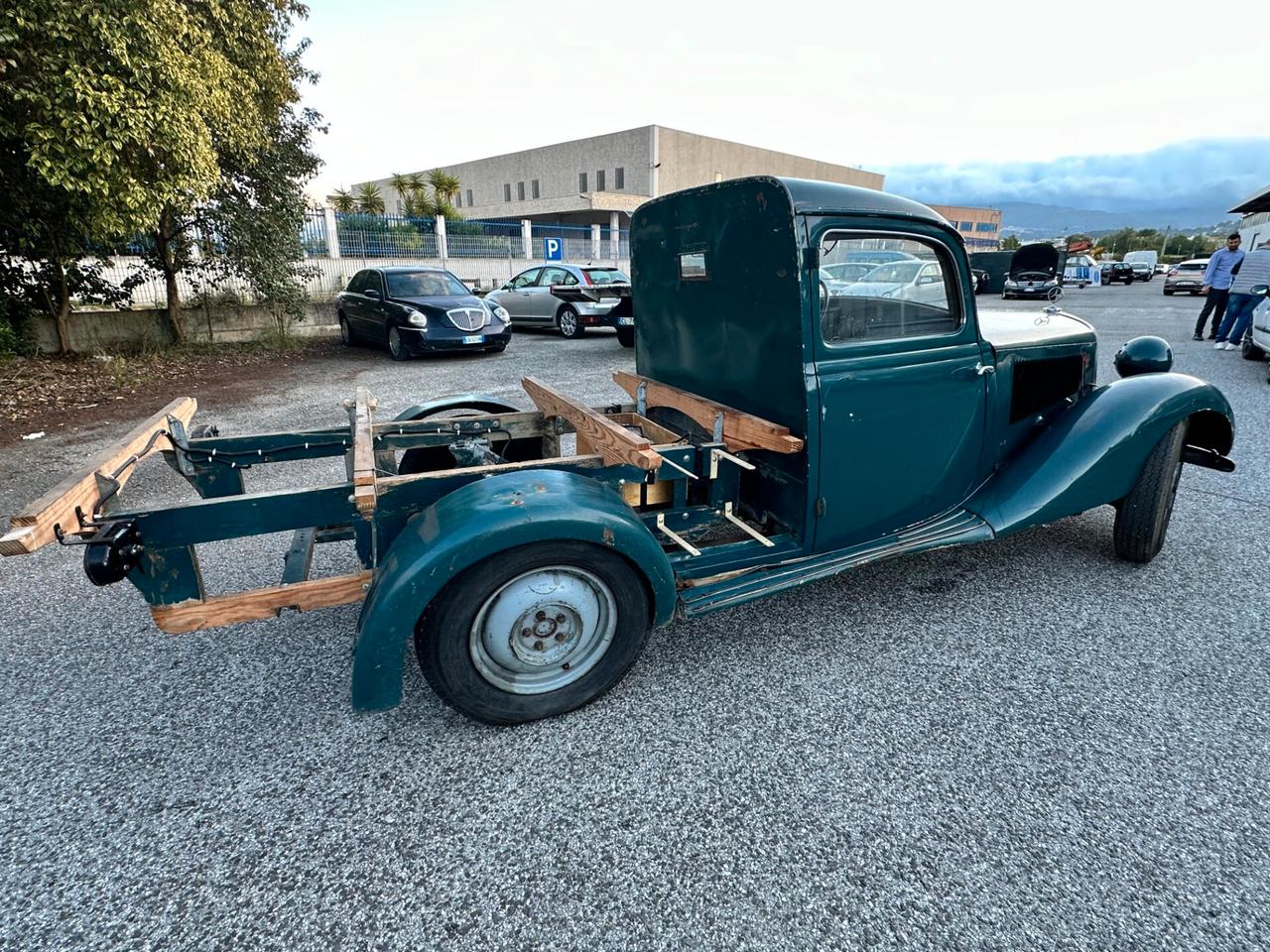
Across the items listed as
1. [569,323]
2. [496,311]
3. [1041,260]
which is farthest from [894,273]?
[569,323]

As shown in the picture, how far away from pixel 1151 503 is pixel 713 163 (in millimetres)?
51021

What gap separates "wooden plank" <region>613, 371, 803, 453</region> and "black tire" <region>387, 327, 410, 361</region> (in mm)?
8853

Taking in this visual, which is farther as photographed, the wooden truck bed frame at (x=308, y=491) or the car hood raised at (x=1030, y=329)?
the car hood raised at (x=1030, y=329)

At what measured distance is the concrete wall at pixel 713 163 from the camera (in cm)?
4556

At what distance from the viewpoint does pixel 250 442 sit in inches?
127

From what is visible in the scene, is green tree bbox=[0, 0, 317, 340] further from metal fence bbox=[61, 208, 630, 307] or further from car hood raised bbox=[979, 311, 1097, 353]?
car hood raised bbox=[979, 311, 1097, 353]

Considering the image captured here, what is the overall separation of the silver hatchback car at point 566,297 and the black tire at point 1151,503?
34.7 feet

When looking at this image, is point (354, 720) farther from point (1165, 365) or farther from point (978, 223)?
point (978, 223)

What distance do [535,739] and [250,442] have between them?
1.98 m

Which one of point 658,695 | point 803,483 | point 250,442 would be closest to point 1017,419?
point 803,483

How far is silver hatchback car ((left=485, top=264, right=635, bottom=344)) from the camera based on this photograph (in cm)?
1407

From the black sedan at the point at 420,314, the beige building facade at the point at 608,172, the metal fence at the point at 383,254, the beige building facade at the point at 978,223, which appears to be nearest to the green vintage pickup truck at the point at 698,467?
the black sedan at the point at 420,314

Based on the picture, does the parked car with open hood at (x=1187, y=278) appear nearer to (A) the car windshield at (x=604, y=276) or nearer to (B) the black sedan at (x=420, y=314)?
(A) the car windshield at (x=604, y=276)

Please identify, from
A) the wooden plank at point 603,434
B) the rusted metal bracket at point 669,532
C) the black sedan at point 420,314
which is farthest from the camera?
the black sedan at point 420,314
